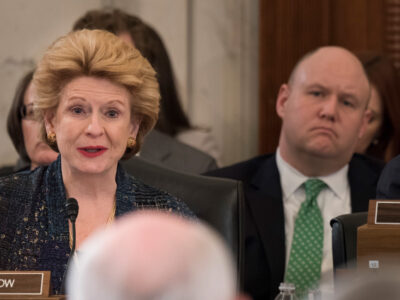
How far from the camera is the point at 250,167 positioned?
3672 mm

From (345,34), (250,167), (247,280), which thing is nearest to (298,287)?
(247,280)

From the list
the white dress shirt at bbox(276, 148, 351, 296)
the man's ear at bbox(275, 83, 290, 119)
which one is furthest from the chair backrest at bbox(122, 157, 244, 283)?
the man's ear at bbox(275, 83, 290, 119)

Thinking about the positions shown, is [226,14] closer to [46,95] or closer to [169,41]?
[169,41]

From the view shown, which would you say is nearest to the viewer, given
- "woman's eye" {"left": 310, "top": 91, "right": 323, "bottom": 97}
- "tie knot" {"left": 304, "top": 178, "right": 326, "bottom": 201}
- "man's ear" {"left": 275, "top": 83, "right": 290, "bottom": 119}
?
"tie knot" {"left": 304, "top": 178, "right": 326, "bottom": 201}

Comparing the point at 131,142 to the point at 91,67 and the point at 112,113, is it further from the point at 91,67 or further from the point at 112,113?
the point at 91,67

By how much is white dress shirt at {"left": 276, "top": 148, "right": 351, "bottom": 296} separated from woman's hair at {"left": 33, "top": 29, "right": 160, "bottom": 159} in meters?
0.96

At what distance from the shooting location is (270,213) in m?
3.34

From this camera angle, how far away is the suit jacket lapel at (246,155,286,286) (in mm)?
3188

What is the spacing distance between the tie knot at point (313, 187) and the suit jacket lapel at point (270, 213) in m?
0.12

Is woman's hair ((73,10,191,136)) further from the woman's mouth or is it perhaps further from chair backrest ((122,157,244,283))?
the woman's mouth

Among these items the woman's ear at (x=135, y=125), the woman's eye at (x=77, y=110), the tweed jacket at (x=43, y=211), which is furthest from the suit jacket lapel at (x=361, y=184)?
the woman's eye at (x=77, y=110)

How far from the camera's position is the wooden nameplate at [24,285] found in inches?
64.4

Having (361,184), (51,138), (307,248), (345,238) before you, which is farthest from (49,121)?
(361,184)

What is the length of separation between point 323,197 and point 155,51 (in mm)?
1348
